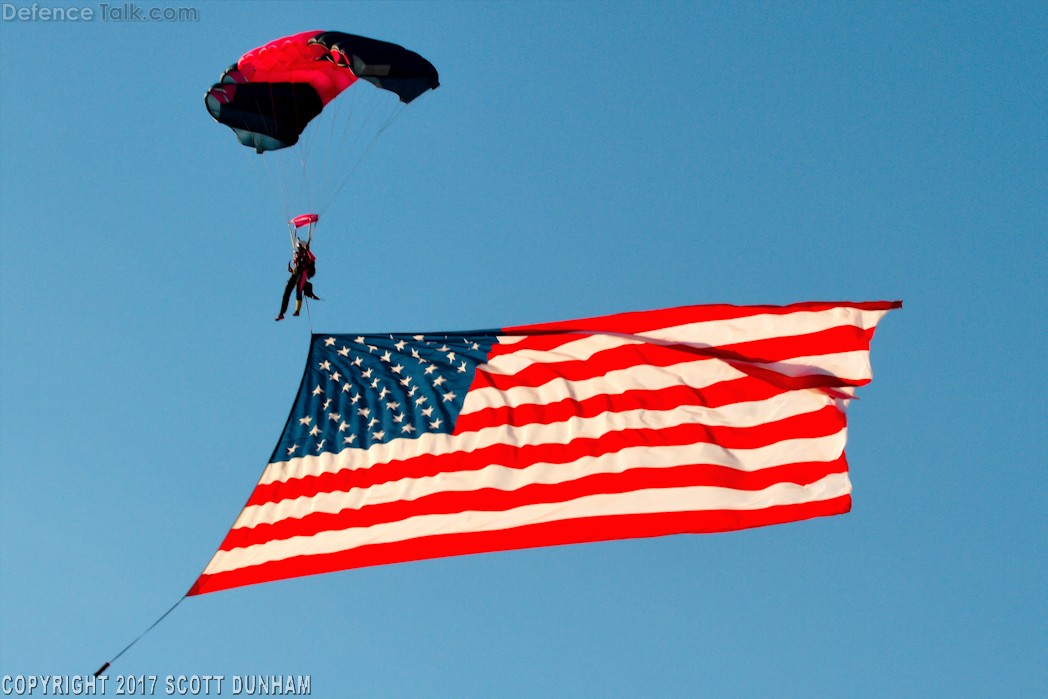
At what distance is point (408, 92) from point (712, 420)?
18.9ft

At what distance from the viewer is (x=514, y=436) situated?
55.9ft

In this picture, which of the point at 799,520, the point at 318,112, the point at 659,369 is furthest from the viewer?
the point at 318,112

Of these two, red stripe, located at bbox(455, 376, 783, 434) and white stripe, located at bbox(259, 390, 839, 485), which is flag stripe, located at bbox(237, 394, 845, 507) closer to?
white stripe, located at bbox(259, 390, 839, 485)

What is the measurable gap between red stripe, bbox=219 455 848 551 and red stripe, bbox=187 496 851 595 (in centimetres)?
32

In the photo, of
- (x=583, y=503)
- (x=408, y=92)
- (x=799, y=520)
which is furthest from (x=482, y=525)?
(x=408, y=92)

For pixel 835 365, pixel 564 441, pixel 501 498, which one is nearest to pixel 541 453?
pixel 564 441

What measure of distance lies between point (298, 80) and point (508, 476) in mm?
6569

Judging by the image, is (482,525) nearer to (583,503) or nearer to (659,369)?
(583,503)

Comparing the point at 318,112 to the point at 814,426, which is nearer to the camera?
the point at 814,426

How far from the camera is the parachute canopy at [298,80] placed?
1842 cm

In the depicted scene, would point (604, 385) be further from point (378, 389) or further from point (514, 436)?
point (378, 389)

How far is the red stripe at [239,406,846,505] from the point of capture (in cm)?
1658

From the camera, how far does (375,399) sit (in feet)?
57.9

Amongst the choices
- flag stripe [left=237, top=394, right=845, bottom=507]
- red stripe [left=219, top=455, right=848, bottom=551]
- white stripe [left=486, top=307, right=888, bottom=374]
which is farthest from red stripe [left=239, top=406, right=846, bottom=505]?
white stripe [left=486, top=307, right=888, bottom=374]
